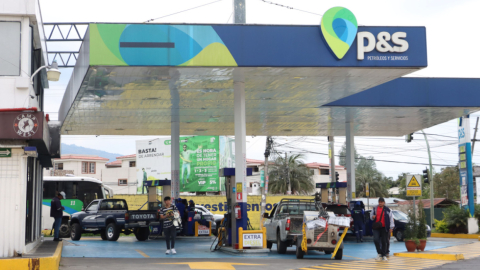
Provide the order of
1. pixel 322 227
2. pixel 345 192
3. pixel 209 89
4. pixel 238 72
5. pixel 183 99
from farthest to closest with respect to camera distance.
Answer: pixel 345 192 < pixel 183 99 < pixel 209 89 < pixel 238 72 < pixel 322 227

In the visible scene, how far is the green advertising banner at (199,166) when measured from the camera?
188 feet

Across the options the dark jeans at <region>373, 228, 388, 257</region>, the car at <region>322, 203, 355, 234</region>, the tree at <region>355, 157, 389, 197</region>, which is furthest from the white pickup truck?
the tree at <region>355, 157, 389, 197</region>

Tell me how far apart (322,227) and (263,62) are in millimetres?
4932

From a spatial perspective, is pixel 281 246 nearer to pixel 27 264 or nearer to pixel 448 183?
pixel 27 264

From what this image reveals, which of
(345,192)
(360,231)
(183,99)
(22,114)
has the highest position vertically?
(183,99)

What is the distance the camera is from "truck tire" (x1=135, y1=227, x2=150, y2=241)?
25.5m

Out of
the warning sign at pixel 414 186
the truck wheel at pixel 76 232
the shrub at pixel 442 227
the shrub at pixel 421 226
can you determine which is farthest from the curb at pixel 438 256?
the truck wheel at pixel 76 232

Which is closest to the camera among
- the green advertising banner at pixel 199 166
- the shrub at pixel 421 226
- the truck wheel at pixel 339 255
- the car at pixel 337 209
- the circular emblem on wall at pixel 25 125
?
the circular emblem on wall at pixel 25 125

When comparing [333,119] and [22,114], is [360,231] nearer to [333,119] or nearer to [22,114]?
[333,119]

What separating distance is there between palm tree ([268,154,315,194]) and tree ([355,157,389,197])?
7856 mm

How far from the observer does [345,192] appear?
26.7m

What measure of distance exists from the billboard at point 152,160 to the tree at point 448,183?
36553mm

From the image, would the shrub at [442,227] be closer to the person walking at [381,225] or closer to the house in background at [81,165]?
the person walking at [381,225]

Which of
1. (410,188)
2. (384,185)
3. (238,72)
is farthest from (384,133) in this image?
(384,185)
